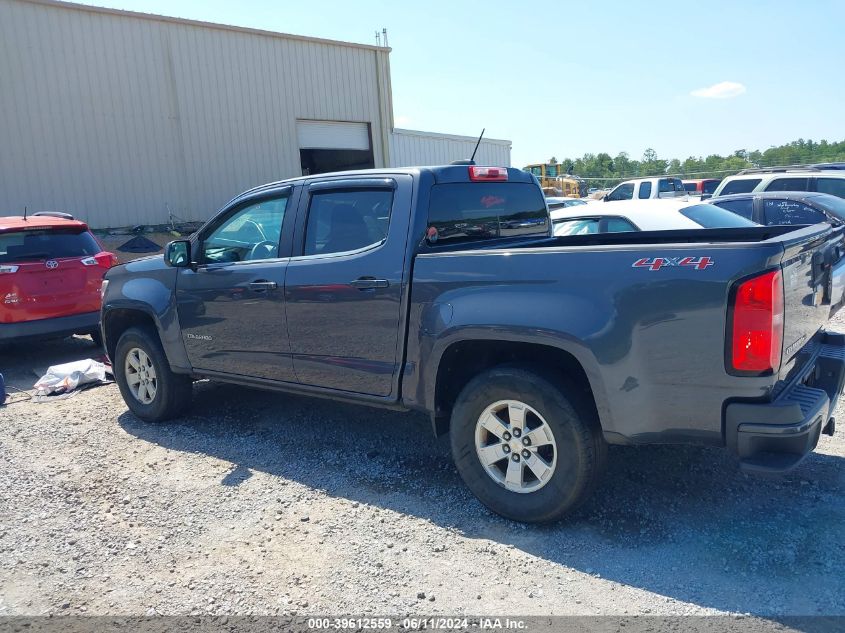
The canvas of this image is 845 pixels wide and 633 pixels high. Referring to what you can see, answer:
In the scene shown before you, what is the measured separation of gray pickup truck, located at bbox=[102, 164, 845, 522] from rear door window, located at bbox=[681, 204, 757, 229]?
2.83 metres

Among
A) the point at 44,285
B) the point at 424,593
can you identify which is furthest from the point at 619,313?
the point at 44,285

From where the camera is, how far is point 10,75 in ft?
52.5

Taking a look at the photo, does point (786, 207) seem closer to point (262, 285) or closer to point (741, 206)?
point (741, 206)

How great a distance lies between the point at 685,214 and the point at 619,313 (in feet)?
16.4

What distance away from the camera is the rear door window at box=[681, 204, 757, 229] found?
773 centimetres

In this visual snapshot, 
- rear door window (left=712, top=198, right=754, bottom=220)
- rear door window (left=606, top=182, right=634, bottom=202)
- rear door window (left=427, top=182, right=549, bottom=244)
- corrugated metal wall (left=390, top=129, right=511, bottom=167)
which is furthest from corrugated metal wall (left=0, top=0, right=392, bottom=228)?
rear door window (left=427, top=182, right=549, bottom=244)

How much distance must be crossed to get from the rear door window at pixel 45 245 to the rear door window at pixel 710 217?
23.1 ft

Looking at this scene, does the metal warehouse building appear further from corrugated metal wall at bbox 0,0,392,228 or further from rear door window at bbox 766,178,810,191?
rear door window at bbox 766,178,810,191

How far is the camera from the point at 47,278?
7.90 meters

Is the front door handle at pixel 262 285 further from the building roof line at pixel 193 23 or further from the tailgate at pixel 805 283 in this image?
the building roof line at pixel 193 23

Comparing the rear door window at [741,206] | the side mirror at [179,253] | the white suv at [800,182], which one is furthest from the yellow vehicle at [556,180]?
the side mirror at [179,253]

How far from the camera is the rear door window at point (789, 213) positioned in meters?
9.21

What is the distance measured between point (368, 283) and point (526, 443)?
1.34 m

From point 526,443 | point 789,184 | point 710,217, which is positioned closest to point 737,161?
point 789,184
